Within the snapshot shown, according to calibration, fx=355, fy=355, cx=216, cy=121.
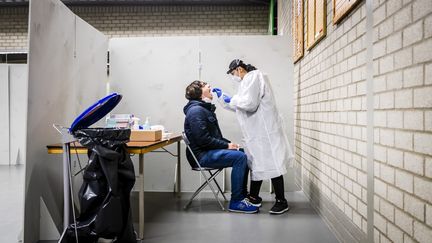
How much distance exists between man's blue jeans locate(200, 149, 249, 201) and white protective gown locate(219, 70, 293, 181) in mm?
95

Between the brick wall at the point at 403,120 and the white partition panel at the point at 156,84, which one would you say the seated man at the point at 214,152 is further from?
the brick wall at the point at 403,120

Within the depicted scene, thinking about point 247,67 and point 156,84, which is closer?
point 247,67

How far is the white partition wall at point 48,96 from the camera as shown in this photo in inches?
91.4

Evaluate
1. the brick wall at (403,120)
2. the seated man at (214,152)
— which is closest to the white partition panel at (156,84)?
the seated man at (214,152)

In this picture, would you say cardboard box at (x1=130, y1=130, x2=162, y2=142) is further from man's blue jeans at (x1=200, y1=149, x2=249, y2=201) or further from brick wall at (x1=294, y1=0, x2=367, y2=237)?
brick wall at (x1=294, y1=0, x2=367, y2=237)

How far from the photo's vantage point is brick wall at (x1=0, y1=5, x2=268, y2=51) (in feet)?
23.6

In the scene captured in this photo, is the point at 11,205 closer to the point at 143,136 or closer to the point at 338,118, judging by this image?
the point at 143,136

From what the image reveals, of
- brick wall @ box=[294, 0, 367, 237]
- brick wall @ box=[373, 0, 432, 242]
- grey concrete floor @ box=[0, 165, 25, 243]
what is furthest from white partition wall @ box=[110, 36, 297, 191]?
brick wall @ box=[373, 0, 432, 242]

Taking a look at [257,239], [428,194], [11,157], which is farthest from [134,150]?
[11,157]

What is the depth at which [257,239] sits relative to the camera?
253 centimetres

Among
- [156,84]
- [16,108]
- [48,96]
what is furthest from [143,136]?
[16,108]

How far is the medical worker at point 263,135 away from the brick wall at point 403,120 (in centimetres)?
144

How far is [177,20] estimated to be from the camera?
722 centimetres

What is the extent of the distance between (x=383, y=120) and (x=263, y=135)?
1607 millimetres
